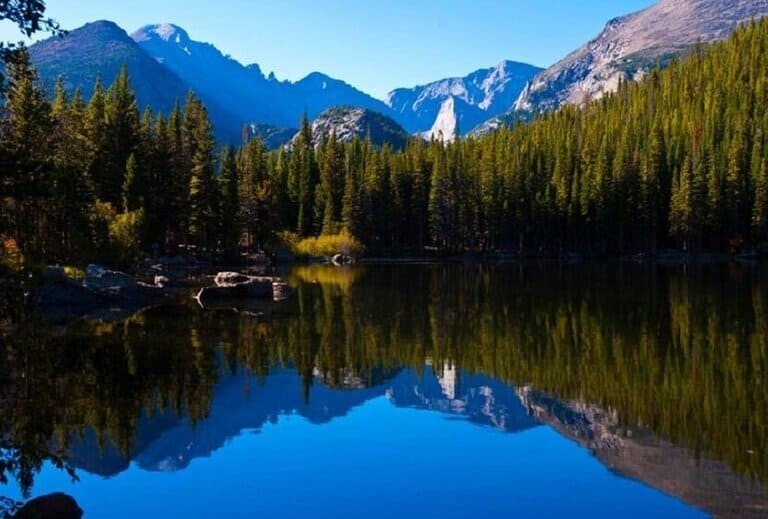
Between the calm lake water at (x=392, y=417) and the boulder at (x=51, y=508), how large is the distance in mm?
422

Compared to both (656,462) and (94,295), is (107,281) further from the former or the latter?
(656,462)

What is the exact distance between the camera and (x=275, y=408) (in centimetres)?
2052

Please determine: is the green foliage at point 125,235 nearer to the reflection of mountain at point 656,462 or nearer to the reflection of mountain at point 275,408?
the reflection of mountain at point 275,408

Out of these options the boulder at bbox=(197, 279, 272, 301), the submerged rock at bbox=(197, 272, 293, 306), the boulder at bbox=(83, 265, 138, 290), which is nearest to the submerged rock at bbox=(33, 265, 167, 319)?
the boulder at bbox=(83, 265, 138, 290)

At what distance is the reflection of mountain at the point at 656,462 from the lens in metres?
13.3

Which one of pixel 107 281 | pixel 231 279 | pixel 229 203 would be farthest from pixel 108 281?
pixel 229 203

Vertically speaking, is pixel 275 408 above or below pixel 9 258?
below

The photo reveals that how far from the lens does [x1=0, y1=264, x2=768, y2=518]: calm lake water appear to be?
13.7 m

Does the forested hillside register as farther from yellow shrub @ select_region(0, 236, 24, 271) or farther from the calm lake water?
yellow shrub @ select_region(0, 236, 24, 271)

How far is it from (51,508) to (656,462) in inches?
463

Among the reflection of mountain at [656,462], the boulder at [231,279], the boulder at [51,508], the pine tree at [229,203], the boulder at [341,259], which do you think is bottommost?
the reflection of mountain at [656,462]

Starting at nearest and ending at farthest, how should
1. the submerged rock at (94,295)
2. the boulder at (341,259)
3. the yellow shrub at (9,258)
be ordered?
the yellow shrub at (9,258), the submerged rock at (94,295), the boulder at (341,259)

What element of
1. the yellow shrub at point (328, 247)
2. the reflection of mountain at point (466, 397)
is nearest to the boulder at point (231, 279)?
the reflection of mountain at point (466, 397)

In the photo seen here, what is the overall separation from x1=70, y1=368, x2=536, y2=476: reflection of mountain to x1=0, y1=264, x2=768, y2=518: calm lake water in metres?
0.08
